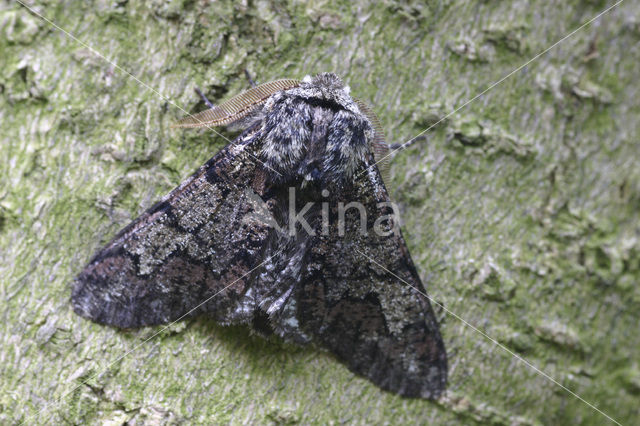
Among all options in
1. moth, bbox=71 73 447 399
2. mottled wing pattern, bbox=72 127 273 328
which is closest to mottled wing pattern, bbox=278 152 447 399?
moth, bbox=71 73 447 399

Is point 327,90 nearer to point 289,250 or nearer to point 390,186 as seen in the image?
point 390,186

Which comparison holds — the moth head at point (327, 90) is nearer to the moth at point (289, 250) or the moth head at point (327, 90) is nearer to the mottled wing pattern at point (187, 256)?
the moth at point (289, 250)

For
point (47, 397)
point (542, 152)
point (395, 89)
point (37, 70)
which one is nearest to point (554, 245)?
point (542, 152)

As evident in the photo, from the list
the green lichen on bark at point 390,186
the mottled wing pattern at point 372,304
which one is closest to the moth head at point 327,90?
the green lichen on bark at point 390,186

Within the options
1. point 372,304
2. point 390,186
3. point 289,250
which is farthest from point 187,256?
point 390,186

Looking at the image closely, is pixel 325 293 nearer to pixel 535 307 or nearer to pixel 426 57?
pixel 535 307
